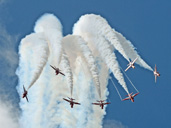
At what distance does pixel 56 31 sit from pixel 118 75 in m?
11.2

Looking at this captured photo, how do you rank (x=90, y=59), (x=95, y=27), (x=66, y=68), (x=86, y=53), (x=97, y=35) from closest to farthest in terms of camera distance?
1. (x=66, y=68)
2. (x=90, y=59)
3. (x=86, y=53)
4. (x=97, y=35)
5. (x=95, y=27)

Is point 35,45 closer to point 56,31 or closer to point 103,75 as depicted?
point 56,31

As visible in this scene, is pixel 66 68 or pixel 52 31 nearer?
pixel 66 68

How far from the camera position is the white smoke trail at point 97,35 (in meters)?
61.4

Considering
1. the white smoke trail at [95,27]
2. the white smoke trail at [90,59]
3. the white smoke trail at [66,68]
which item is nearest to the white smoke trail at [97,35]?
the white smoke trail at [95,27]

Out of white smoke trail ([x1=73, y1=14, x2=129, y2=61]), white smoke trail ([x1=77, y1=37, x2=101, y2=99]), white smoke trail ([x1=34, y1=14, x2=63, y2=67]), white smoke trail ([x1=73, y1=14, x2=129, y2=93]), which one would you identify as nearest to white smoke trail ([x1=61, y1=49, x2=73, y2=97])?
white smoke trail ([x1=34, y1=14, x2=63, y2=67])

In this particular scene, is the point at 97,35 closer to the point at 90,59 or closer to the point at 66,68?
→ the point at 90,59

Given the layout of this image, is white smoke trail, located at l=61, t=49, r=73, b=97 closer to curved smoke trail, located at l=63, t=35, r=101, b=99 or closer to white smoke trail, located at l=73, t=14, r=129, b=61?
curved smoke trail, located at l=63, t=35, r=101, b=99

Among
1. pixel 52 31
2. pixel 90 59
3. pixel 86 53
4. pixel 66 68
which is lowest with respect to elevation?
pixel 66 68

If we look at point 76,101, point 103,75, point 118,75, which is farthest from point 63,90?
point 118,75

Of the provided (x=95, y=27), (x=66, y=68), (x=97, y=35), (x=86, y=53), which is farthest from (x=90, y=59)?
(x=95, y=27)

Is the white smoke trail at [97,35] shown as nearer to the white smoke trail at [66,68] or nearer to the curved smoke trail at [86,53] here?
the curved smoke trail at [86,53]

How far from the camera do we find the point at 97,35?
6469cm

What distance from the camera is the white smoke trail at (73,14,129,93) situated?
2416 inches
